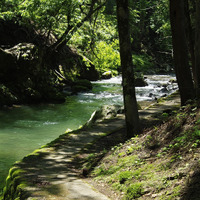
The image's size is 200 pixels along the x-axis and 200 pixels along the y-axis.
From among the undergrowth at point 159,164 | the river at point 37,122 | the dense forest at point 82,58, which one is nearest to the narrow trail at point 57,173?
the undergrowth at point 159,164

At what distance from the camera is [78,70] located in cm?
2597

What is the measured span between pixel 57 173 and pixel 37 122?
26.2 feet

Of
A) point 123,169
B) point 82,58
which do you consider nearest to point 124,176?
point 123,169

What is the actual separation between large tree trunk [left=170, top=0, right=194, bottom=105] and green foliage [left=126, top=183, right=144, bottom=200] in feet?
16.2

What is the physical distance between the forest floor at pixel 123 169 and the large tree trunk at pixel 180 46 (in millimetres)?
2667

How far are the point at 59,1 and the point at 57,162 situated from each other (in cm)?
1304

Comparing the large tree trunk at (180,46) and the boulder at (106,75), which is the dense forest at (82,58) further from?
the boulder at (106,75)

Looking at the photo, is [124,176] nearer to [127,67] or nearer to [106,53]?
[127,67]

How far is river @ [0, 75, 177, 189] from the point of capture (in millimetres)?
9310

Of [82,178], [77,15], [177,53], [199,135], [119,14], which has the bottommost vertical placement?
[82,178]

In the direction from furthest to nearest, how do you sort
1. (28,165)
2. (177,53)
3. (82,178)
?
1. (177,53)
2. (28,165)
3. (82,178)

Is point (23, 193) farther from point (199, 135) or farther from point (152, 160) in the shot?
point (199, 135)

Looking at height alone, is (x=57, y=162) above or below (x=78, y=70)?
below

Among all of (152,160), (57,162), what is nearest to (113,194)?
(152,160)
